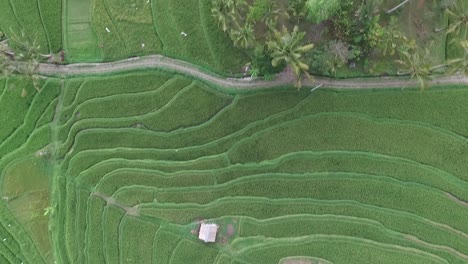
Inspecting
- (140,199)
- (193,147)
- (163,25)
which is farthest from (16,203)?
(163,25)

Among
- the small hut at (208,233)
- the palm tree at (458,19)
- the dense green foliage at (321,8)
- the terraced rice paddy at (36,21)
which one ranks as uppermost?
the terraced rice paddy at (36,21)

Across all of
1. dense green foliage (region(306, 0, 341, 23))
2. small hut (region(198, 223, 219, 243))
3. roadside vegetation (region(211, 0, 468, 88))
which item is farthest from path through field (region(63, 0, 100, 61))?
dense green foliage (region(306, 0, 341, 23))

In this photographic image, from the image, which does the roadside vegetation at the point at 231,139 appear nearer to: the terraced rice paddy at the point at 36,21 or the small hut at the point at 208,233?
the terraced rice paddy at the point at 36,21

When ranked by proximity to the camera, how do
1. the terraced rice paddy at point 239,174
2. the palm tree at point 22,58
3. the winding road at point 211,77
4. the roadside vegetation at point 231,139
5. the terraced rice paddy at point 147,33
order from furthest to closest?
the terraced rice paddy at point 147,33 → the palm tree at point 22,58 → the winding road at point 211,77 → the terraced rice paddy at point 239,174 → the roadside vegetation at point 231,139

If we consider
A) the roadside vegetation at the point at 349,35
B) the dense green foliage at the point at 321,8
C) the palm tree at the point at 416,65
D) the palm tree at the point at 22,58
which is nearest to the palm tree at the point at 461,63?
the roadside vegetation at the point at 349,35

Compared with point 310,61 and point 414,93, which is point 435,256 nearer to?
point 414,93

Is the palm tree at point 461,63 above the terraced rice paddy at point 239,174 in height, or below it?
above
